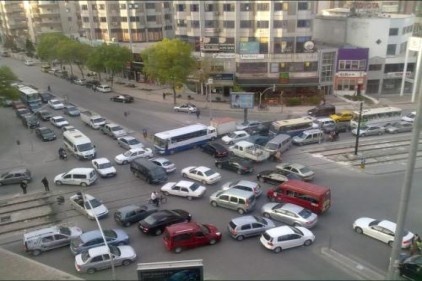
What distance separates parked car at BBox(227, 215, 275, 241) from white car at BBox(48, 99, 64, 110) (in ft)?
135

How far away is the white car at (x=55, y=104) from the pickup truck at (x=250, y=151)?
3092 cm

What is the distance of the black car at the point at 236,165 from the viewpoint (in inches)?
1377

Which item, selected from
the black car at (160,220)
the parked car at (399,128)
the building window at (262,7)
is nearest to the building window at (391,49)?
the building window at (262,7)

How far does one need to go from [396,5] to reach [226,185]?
267ft

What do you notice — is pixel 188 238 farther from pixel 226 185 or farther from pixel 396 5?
pixel 396 5

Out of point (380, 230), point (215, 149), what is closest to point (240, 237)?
point (380, 230)

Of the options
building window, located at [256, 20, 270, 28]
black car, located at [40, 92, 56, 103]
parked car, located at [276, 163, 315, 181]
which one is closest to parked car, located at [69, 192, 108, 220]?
parked car, located at [276, 163, 315, 181]

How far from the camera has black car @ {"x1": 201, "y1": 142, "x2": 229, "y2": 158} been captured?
38453 mm

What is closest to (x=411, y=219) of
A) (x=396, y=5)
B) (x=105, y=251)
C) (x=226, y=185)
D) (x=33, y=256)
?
(x=226, y=185)

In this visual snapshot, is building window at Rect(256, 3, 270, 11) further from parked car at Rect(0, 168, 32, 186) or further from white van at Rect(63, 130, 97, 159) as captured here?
parked car at Rect(0, 168, 32, 186)

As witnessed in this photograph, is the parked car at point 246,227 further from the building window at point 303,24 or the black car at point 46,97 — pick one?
the black car at point 46,97

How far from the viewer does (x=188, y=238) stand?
78.9 feet

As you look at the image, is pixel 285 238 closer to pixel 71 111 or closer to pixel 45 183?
pixel 45 183

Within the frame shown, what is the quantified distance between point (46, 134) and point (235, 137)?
20.7m
